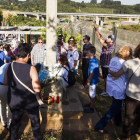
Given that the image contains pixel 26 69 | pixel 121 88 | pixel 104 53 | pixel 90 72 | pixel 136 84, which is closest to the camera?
pixel 26 69

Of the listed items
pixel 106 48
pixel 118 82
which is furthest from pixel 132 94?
pixel 106 48

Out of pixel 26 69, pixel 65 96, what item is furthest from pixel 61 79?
pixel 26 69

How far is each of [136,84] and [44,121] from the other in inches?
82.2

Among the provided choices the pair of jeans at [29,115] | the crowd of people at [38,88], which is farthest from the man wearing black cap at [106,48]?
the pair of jeans at [29,115]

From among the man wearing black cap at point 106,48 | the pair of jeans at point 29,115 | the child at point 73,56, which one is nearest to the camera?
the pair of jeans at point 29,115

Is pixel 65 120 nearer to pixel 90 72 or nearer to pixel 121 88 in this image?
pixel 90 72

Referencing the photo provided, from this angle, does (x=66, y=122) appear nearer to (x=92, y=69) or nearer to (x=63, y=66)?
(x=92, y=69)

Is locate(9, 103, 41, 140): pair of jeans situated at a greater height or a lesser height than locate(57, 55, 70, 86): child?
lesser

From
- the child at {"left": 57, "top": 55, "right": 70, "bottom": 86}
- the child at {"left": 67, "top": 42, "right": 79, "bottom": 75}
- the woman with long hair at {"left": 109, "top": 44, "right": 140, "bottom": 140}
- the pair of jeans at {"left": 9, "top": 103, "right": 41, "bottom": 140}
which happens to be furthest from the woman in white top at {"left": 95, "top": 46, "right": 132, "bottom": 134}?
the child at {"left": 67, "top": 42, "right": 79, "bottom": 75}

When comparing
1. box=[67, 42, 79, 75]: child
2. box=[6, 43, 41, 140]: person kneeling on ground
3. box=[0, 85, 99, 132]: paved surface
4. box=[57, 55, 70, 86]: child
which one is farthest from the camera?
box=[67, 42, 79, 75]: child

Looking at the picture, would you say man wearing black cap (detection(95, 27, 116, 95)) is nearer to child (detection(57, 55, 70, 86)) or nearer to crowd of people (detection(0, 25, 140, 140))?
child (detection(57, 55, 70, 86))

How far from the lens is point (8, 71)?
2.77 metres

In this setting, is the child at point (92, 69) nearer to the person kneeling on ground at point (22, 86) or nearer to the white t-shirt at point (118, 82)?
the white t-shirt at point (118, 82)

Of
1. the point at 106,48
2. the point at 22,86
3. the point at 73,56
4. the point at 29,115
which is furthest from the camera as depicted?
the point at 73,56
